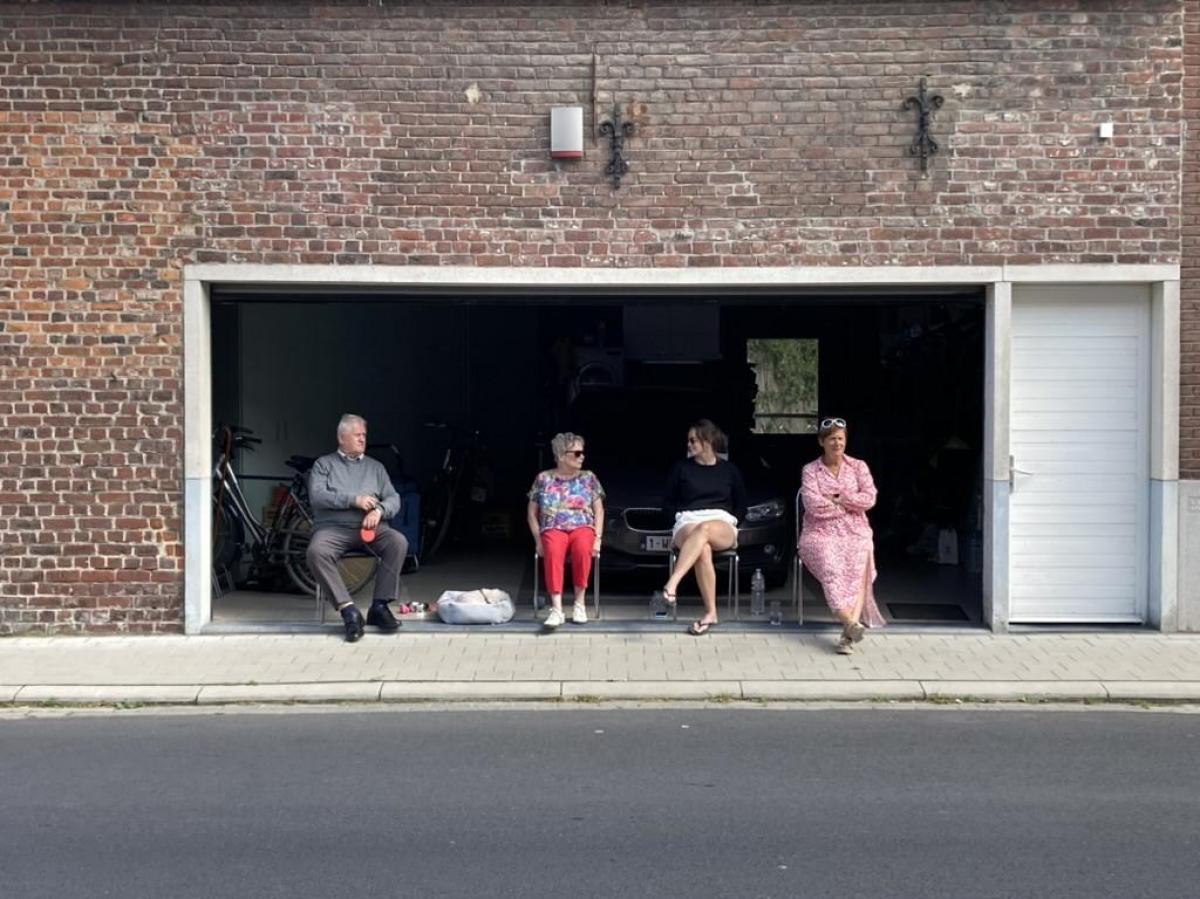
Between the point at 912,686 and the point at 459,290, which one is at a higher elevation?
the point at 459,290

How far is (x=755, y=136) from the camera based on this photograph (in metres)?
11.0

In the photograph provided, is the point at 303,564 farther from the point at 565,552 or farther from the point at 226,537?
the point at 565,552

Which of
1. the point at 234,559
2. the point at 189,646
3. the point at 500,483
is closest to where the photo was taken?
the point at 189,646

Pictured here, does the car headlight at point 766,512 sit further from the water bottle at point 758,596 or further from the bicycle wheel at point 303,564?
the bicycle wheel at point 303,564

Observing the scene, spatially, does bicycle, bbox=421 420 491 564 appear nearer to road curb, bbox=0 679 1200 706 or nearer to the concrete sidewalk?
the concrete sidewalk

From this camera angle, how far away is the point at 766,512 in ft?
40.3

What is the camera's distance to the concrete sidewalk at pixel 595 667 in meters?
9.37

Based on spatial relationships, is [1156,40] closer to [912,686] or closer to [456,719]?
[912,686]

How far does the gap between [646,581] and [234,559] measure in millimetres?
3550

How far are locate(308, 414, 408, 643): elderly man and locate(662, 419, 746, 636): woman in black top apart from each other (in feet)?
6.53

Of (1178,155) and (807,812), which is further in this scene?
(1178,155)

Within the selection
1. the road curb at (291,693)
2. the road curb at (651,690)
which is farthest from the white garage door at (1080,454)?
the road curb at (291,693)

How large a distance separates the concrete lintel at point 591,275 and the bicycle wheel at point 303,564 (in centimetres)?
255

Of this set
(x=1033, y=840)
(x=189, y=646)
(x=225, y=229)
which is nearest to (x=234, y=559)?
(x=189, y=646)
